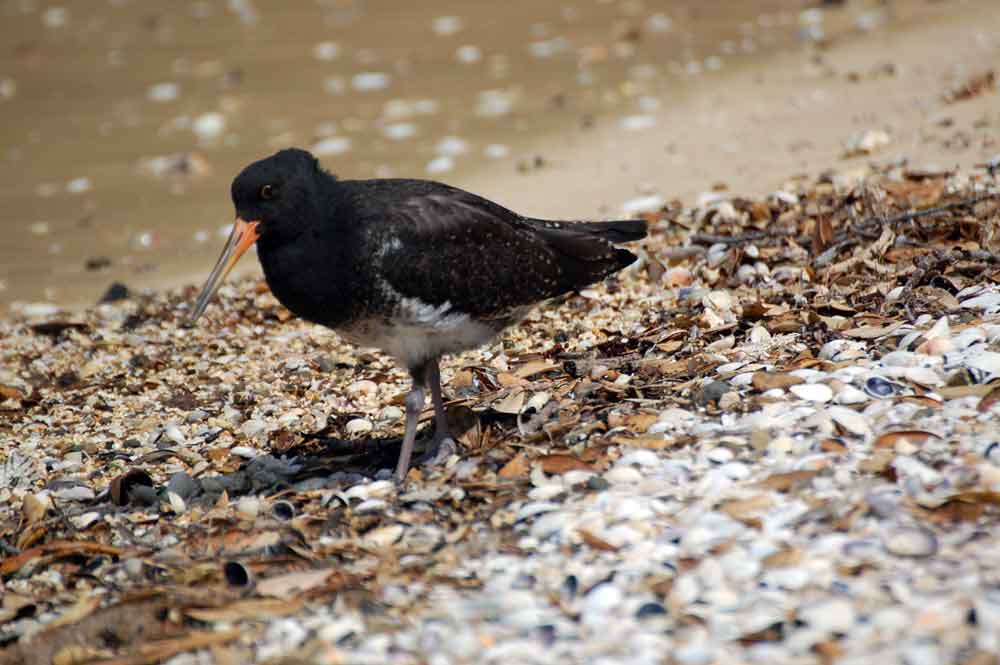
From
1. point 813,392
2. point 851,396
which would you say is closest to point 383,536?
point 813,392

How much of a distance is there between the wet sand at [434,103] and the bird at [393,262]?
331 cm


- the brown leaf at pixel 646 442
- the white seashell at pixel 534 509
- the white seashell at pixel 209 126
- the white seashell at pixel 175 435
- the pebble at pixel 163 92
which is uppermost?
the pebble at pixel 163 92

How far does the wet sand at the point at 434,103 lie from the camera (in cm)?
939

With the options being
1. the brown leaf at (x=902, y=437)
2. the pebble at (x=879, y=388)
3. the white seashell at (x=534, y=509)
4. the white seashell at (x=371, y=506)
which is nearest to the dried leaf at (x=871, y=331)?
the pebble at (x=879, y=388)

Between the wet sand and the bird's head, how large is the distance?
3883mm

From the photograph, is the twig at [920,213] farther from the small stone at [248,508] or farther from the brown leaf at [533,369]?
the small stone at [248,508]

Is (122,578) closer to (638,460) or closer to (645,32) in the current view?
(638,460)

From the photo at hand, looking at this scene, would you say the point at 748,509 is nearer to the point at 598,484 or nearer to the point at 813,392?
the point at 598,484

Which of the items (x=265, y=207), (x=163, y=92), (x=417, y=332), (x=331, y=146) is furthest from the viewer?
(x=163, y=92)

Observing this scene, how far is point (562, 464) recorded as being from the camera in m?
4.76

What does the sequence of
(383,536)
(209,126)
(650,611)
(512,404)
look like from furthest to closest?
(209,126), (512,404), (383,536), (650,611)

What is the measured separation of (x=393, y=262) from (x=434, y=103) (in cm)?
706

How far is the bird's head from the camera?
5.12 metres

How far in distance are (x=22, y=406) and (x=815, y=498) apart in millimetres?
4330
